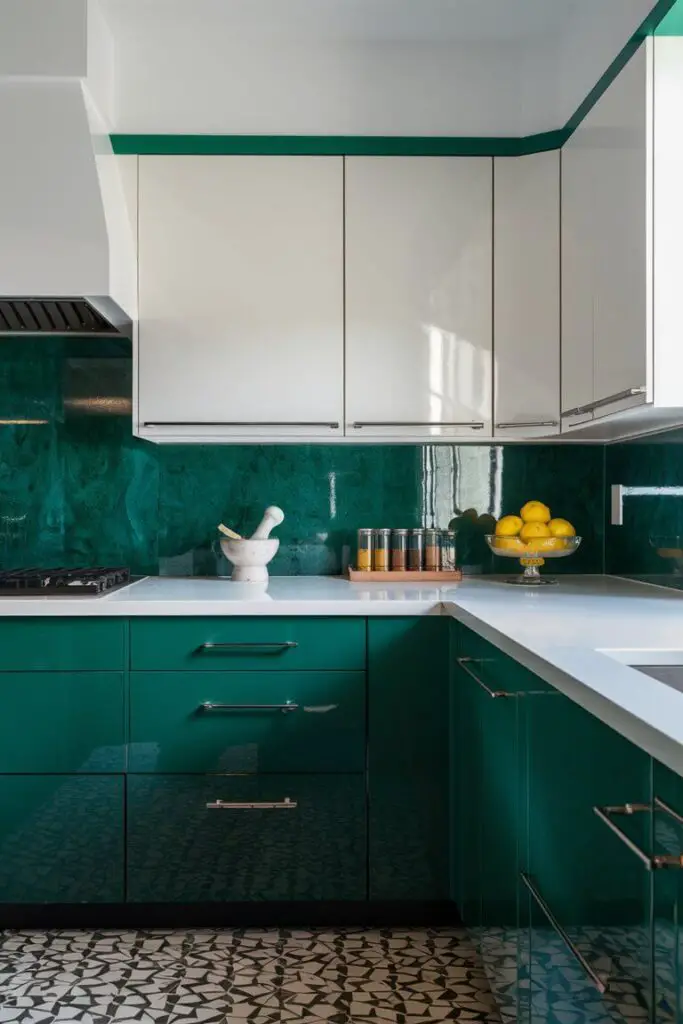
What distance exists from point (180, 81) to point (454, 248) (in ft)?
3.17

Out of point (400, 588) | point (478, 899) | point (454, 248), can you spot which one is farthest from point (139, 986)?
point (454, 248)

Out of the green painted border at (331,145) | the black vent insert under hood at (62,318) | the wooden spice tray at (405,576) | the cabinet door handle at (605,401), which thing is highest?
the green painted border at (331,145)

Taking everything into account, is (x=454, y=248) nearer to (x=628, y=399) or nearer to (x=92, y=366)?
(x=628, y=399)

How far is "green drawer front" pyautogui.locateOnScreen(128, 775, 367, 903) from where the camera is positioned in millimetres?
2512

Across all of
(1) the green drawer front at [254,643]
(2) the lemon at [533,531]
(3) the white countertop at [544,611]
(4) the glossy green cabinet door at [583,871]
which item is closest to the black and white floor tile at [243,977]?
(4) the glossy green cabinet door at [583,871]

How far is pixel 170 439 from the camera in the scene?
9.58ft

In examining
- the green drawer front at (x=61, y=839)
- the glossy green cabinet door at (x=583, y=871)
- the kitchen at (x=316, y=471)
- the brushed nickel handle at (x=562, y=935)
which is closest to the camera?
the glossy green cabinet door at (x=583, y=871)

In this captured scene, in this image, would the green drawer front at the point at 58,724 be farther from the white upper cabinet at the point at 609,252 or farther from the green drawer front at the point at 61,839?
the white upper cabinet at the point at 609,252

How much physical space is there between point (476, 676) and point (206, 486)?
136 cm

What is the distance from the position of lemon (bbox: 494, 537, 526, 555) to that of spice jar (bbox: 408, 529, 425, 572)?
11.0 inches

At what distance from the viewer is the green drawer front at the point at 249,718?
2512 millimetres

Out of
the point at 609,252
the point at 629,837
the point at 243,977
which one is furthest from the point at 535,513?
the point at 629,837

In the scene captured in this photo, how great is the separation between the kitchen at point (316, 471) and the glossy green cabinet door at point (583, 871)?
29 millimetres

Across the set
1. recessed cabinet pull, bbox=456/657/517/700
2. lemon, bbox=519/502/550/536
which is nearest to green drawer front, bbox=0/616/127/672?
recessed cabinet pull, bbox=456/657/517/700
